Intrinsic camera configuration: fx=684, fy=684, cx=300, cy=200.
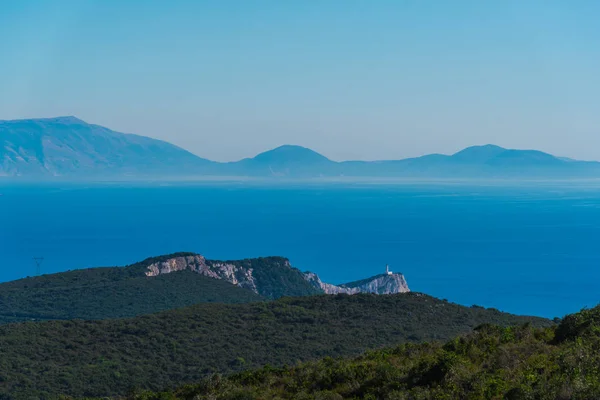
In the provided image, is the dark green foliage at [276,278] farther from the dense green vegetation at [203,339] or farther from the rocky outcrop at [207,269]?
the dense green vegetation at [203,339]

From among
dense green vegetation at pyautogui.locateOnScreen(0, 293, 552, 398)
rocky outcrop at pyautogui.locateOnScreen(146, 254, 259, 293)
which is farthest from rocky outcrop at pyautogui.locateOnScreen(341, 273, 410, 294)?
dense green vegetation at pyautogui.locateOnScreen(0, 293, 552, 398)

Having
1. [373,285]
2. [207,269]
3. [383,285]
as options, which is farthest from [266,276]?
[383,285]

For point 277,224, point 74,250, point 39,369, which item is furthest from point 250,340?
point 277,224

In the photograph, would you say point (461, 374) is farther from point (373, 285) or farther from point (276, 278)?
point (373, 285)

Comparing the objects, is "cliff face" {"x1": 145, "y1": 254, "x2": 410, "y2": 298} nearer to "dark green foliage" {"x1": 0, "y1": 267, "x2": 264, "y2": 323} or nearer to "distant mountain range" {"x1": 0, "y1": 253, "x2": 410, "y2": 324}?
"distant mountain range" {"x1": 0, "y1": 253, "x2": 410, "y2": 324}

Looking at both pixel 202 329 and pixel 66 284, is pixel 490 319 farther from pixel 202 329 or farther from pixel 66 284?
pixel 66 284

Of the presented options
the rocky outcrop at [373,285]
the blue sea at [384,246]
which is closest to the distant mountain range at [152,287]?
the rocky outcrop at [373,285]
